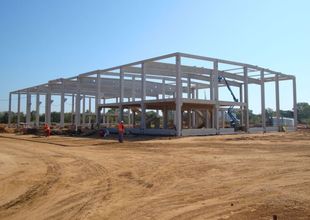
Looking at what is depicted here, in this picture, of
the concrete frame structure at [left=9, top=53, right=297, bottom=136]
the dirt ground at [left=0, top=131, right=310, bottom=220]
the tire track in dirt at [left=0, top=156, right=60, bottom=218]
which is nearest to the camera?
the dirt ground at [left=0, top=131, right=310, bottom=220]

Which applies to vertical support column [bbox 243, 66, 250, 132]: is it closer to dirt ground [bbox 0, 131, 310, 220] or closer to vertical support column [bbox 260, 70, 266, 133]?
vertical support column [bbox 260, 70, 266, 133]

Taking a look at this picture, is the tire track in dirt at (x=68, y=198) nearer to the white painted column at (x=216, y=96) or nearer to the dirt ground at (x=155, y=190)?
the dirt ground at (x=155, y=190)

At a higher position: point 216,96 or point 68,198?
point 216,96

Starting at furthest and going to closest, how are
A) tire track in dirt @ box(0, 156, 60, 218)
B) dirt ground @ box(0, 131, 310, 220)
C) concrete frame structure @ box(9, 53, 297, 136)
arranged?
concrete frame structure @ box(9, 53, 297, 136)
tire track in dirt @ box(0, 156, 60, 218)
dirt ground @ box(0, 131, 310, 220)

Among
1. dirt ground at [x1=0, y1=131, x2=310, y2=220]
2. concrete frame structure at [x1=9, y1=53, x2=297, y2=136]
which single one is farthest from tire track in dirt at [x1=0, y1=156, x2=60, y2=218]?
concrete frame structure at [x1=9, y1=53, x2=297, y2=136]

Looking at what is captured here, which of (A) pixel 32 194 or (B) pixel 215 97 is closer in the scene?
(A) pixel 32 194

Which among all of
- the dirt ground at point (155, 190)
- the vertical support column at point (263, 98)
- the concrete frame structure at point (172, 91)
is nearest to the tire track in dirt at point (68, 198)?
the dirt ground at point (155, 190)

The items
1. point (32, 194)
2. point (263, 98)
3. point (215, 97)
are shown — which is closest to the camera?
point (32, 194)

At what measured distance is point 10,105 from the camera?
209 feet

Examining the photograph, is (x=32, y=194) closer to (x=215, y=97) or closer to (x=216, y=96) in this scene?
(x=215, y=97)

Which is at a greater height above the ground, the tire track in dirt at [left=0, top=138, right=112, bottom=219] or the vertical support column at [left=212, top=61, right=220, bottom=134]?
the vertical support column at [left=212, top=61, right=220, bottom=134]

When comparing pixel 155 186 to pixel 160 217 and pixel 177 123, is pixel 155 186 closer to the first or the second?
pixel 160 217

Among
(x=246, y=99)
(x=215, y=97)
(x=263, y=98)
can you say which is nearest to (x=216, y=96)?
(x=215, y=97)

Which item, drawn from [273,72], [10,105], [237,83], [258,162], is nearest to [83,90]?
[10,105]
